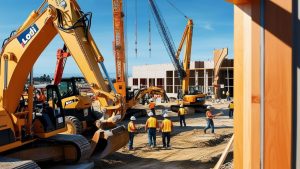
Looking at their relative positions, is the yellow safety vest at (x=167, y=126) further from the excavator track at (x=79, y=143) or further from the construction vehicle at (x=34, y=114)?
the excavator track at (x=79, y=143)

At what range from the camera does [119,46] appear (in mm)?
23391

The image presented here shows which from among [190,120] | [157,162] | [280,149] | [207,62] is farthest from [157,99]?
[280,149]

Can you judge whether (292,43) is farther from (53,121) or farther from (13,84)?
(53,121)

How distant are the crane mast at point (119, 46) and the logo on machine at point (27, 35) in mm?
13118

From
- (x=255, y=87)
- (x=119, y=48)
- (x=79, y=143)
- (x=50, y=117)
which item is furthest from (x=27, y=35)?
(x=119, y=48)

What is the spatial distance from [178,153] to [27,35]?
7543 mm

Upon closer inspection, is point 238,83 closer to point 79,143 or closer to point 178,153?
point 79,143

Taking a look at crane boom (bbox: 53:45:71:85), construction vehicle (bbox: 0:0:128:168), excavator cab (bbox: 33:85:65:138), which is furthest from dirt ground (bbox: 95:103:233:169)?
crane boom (bbox: 53:45:71:85)

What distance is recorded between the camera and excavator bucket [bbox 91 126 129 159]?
39.2 ft

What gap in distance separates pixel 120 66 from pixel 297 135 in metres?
21.8

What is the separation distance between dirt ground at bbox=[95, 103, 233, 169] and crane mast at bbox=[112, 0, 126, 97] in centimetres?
347

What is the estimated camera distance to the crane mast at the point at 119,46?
22984 mm

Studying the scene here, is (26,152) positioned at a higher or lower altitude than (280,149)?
lower

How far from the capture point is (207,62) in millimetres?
47344
